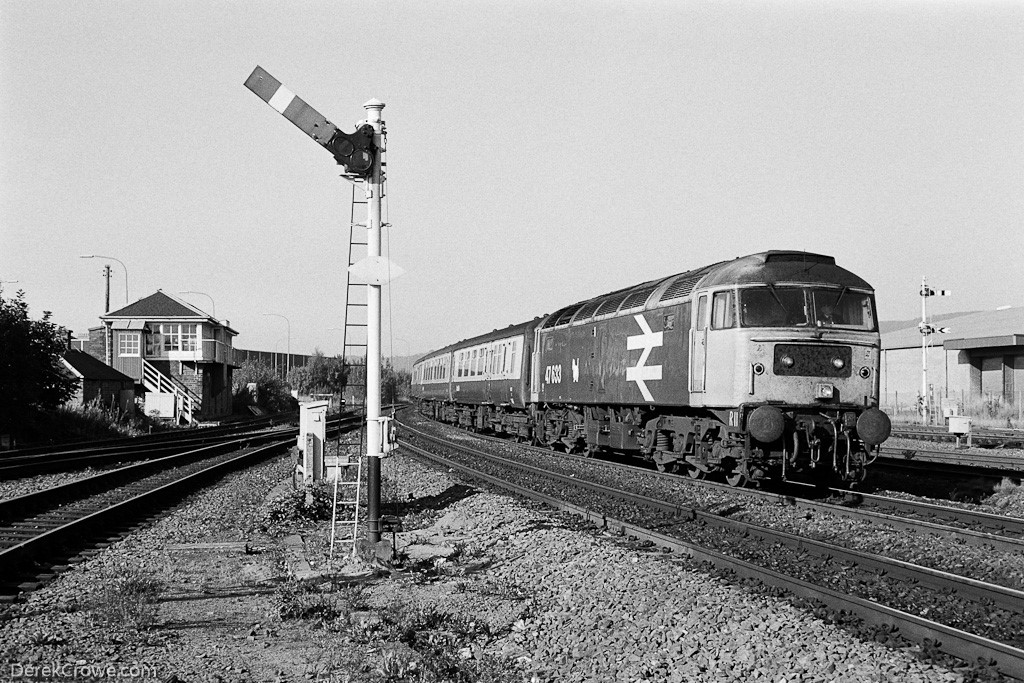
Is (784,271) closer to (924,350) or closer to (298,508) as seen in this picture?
(298,508)

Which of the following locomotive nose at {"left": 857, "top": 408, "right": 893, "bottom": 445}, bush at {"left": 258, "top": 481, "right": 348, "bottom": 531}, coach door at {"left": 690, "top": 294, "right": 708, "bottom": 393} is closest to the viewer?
bush at {"left": 258, "top": 481, "right": 348, "bottom": 531}

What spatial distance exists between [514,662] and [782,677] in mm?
1701

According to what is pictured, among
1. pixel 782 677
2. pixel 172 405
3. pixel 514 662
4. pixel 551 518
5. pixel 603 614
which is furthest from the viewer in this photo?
pixel 172 405

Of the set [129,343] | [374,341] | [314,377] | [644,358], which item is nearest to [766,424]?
[644,358]

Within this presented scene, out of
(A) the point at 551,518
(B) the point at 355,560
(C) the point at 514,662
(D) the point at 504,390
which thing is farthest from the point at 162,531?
(D) the point at 504,390

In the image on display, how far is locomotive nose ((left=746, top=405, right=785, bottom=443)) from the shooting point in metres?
12.4

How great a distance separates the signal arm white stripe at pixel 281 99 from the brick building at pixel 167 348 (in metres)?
38.1

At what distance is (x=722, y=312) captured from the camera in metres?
13.5

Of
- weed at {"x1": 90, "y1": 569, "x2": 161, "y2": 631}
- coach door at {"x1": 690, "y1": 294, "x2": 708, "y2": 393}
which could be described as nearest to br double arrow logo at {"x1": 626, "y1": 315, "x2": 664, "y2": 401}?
coach door at {"x1": 690, "y1": 294, "x2": 708, "y2": 393}

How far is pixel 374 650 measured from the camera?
6.19 metres

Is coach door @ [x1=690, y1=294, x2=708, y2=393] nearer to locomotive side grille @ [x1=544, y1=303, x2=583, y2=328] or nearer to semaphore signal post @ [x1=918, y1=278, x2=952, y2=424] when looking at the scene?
locomotive side grille @ [x1=544, y1=303, x2=583, y2=328]

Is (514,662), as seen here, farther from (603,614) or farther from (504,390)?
(504,390)

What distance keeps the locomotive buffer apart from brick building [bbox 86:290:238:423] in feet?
123

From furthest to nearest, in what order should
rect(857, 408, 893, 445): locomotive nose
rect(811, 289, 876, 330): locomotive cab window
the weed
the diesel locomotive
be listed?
rect(811, 289, 876, 330): locomotive cab window, the diesel locomotive, rect(857, 408, 893, 445): locomotive nose, the weed
